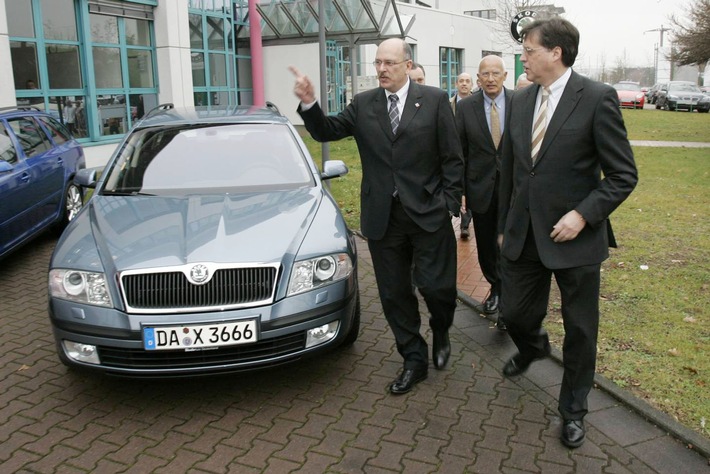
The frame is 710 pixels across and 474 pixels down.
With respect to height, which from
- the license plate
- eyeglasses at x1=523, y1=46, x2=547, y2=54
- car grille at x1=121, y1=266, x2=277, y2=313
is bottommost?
the license plate

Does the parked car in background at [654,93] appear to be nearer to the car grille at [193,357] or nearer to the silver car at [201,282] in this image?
the silver car at [201,282]

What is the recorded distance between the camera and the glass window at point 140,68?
50.6 ft

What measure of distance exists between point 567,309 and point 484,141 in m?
1.94

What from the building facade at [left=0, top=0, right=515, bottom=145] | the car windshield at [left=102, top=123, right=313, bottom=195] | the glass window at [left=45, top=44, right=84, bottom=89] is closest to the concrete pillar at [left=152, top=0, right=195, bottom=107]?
the building facade at [left=0, top=0, right=515, bottom=145]

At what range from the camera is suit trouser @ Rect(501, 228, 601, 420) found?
11.0 ft

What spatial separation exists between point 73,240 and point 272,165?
1.54 m

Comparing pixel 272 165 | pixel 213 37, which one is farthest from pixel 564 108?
pixel 213 37

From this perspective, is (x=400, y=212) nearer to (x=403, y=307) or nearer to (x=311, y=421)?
(x=403, y=307)

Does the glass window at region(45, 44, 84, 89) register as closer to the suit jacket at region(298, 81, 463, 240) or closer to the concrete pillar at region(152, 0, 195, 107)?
the concrete pillar at region(152, 0, 195, 107)

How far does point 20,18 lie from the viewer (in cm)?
1247

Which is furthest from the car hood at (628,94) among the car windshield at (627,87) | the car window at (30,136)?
the car window at (30,136)

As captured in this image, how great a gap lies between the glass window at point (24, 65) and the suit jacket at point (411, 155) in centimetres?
1066

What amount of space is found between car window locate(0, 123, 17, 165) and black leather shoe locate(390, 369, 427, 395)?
4.85m

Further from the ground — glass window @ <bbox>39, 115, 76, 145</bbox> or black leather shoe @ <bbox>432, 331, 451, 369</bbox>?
glass window @ <bbox>39, 115, 76, 145</bbox>
